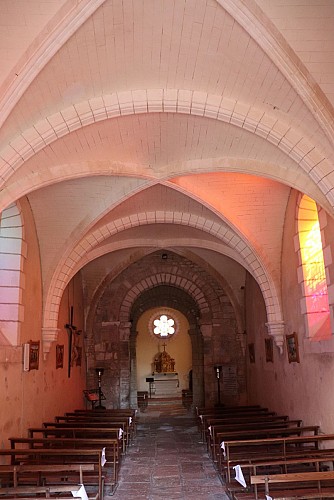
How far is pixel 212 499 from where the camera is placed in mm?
6332

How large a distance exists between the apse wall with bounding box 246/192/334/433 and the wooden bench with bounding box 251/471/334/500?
1.75 meters

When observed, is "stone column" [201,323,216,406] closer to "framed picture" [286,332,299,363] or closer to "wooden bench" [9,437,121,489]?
"framed picture" [286,332,299,363]

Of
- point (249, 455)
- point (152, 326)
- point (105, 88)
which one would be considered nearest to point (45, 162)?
point (105, 88)

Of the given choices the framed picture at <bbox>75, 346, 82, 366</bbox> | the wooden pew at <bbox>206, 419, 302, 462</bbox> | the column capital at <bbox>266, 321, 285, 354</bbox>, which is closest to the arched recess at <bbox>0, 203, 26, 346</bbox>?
the wooden pew at <bbox>206, 419, 302, 462</bbox>

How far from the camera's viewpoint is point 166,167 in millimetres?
8391

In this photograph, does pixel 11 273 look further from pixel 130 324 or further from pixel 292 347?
pixel 130 324

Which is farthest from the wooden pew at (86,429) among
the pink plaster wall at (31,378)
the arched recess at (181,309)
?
the arched recess at (181,309)

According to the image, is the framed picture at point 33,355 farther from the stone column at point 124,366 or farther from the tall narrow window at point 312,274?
the stone column at point 124,366

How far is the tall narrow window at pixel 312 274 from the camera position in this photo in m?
8.43

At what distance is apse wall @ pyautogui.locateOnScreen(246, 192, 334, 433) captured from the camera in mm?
7763

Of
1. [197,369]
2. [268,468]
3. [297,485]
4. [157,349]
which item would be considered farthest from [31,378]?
[157,349]

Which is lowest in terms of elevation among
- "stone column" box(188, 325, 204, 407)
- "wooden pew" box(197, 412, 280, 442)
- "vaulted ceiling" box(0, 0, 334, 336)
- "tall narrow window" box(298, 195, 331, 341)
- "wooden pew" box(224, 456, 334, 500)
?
"wooden pew" box(224, 456, 334, 500)

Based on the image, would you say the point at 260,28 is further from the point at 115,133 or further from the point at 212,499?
the point at 212,499

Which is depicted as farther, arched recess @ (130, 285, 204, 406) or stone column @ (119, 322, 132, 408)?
arched recess @ (130, 285, 204, 406)
